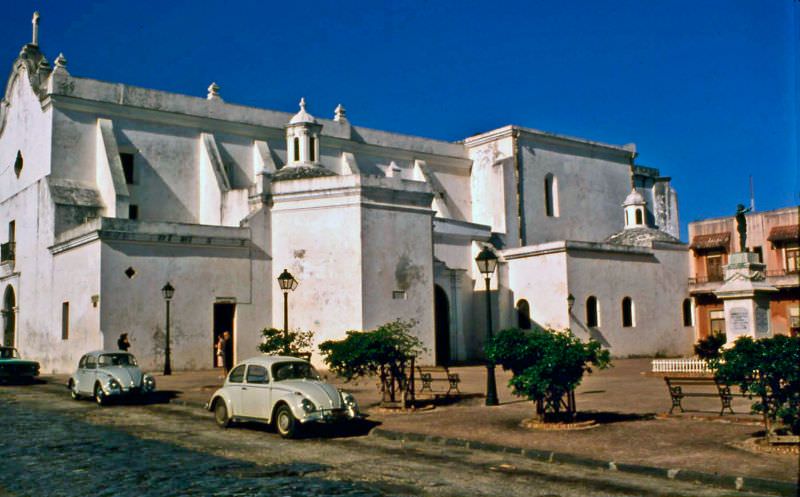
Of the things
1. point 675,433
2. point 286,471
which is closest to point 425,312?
point 675,433

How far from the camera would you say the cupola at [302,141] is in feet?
104

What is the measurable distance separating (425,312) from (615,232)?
2043cm

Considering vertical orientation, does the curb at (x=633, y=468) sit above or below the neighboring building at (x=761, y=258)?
below

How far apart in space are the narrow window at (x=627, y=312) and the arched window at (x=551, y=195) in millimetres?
7753

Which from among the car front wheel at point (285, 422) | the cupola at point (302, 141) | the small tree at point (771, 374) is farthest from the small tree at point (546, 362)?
the cupola at point (302, 141)

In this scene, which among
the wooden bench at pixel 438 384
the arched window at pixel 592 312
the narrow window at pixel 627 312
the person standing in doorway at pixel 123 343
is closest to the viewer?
the wooden bench at pixel 438 384

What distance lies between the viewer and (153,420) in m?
15.2

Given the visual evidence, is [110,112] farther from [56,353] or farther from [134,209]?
[56,353]

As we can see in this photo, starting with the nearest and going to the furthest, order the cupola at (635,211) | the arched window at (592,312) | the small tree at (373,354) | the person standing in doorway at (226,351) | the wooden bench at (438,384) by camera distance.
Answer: the small tree at (373,354) → the wooden bench at (438,384) → the person standing in doorway at (226,351) → the arched window at (592,312) → the cupola at (635,211)

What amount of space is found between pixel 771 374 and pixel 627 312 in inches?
1017

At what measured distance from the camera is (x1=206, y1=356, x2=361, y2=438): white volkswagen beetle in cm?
1275

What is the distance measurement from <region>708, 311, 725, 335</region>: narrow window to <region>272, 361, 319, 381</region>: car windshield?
101 feet

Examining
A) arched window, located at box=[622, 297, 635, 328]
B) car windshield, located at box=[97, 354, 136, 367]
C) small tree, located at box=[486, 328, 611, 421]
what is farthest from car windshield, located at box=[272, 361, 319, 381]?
arched window, located at box=[622, 297, 635, 328]

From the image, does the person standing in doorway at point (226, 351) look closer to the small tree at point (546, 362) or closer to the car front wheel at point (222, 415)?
the car front wheel at point (222, 415)
